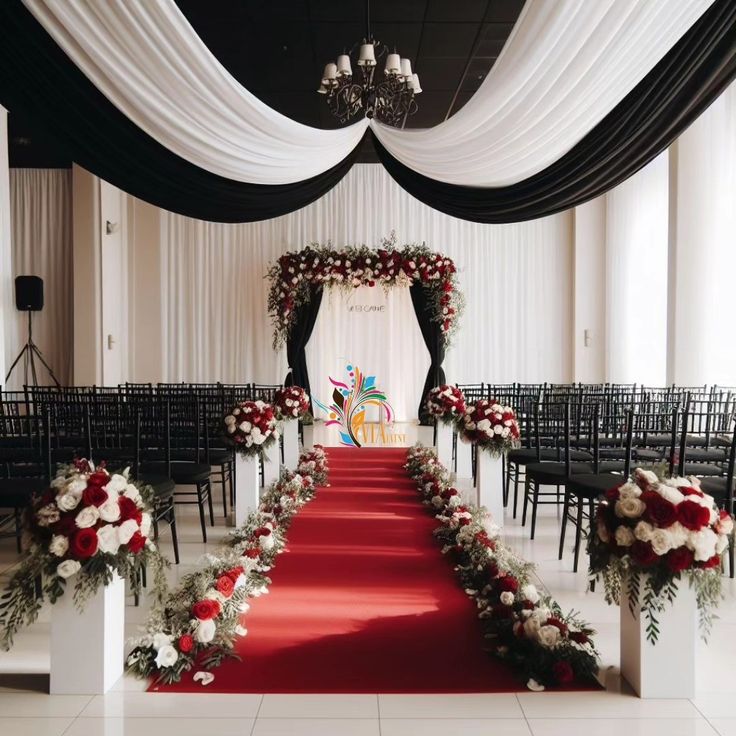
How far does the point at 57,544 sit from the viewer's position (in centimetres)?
316

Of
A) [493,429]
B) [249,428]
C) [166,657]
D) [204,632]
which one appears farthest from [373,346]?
[166,657]

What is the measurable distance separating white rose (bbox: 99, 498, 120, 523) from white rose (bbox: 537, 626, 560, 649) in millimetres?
1769

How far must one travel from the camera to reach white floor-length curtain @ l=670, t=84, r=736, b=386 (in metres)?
9.40

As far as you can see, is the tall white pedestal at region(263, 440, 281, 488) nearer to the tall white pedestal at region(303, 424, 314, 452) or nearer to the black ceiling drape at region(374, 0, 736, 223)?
the tall white pedestal at region(303, 424, 314, 452)

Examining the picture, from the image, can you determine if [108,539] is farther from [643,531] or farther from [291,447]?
[291,447]

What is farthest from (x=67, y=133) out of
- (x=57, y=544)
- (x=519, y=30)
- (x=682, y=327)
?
(x=682, y=327)

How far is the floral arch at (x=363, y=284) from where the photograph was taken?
1320cm

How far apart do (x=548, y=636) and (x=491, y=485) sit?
328 centimetres

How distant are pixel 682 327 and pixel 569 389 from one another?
1579 mm

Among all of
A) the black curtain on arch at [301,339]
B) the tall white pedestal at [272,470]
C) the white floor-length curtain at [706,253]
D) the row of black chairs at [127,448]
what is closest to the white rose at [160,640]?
the row of black chairs at [127,448]

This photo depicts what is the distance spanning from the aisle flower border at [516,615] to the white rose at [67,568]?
1.78m

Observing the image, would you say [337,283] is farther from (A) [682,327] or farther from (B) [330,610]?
(B) [330,610]

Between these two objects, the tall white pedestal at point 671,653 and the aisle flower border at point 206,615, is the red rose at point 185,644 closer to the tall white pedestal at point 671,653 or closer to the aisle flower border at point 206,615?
the aisle flower border at point 206,615

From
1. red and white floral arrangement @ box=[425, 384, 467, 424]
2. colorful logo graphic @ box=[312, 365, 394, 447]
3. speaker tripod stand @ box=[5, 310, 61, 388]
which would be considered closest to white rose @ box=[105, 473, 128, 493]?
Answer: red and white floral arrangement @ box=[425, 384, 467, 424]
